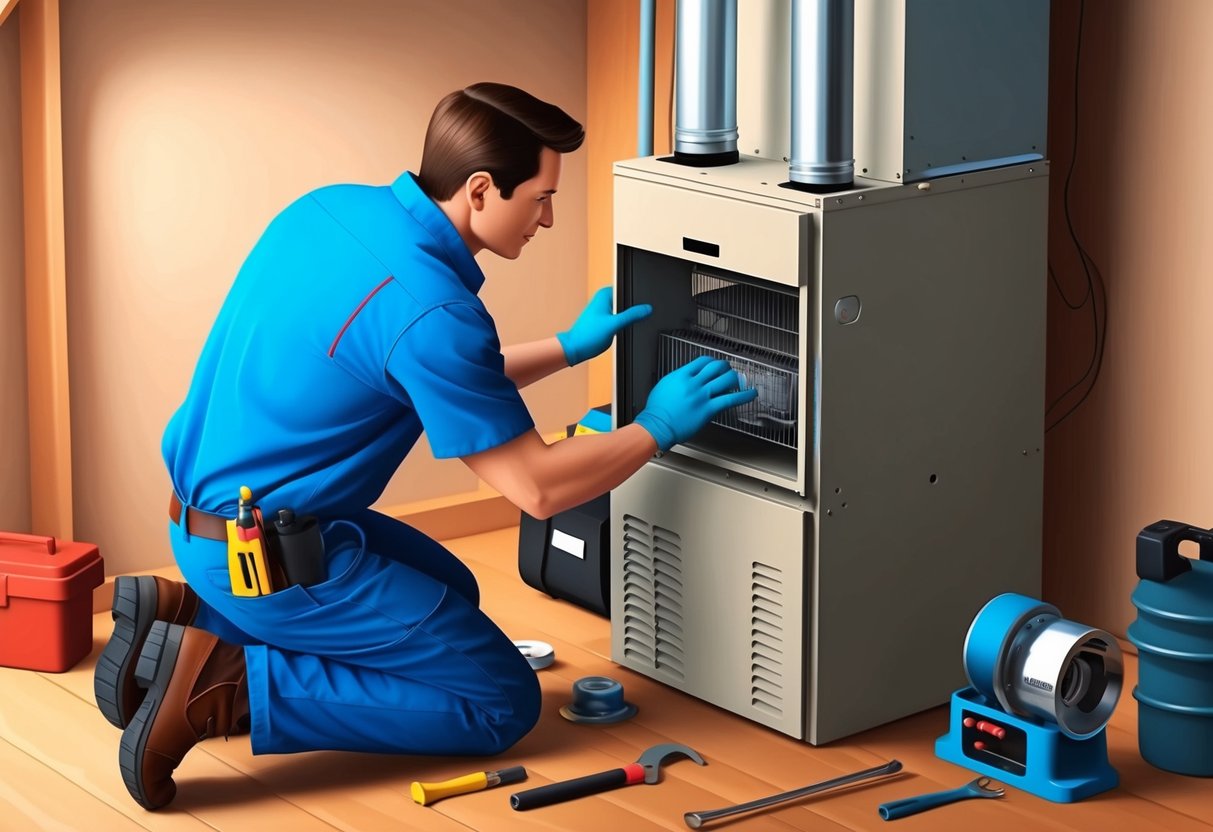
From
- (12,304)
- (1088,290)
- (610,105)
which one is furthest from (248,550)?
(610,105)

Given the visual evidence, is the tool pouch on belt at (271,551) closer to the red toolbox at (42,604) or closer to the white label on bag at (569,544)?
the red toolbox at (42,604)

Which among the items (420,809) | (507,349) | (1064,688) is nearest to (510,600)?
(507,349)

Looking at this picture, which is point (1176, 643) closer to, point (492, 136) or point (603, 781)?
point (603, 781)

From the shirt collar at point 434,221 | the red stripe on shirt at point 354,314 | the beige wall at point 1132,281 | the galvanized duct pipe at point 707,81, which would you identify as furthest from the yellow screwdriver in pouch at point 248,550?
the beige wall at point 1132,281

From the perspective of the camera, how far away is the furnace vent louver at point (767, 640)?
3.28m

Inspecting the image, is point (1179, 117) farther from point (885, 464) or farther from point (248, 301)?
point (248, 301)

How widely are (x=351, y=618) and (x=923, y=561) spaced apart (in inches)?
37.3

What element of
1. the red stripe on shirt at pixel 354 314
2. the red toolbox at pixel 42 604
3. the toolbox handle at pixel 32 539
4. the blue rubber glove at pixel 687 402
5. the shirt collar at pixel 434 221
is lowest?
the red toolbox at pixel 42 604

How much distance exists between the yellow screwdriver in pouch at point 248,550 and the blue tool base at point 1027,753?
43.5 inches

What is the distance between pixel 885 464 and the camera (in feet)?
10.6

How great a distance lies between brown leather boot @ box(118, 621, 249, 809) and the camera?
10.00 feet

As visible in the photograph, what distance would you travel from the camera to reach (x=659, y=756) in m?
3.23

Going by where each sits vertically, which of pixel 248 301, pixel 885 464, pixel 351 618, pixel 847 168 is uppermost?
pixel 847 168

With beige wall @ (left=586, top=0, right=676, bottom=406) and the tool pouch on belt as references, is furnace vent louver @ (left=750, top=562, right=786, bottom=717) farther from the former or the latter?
beige wall @ (left=586, top=0, right=676, bottom=406)
